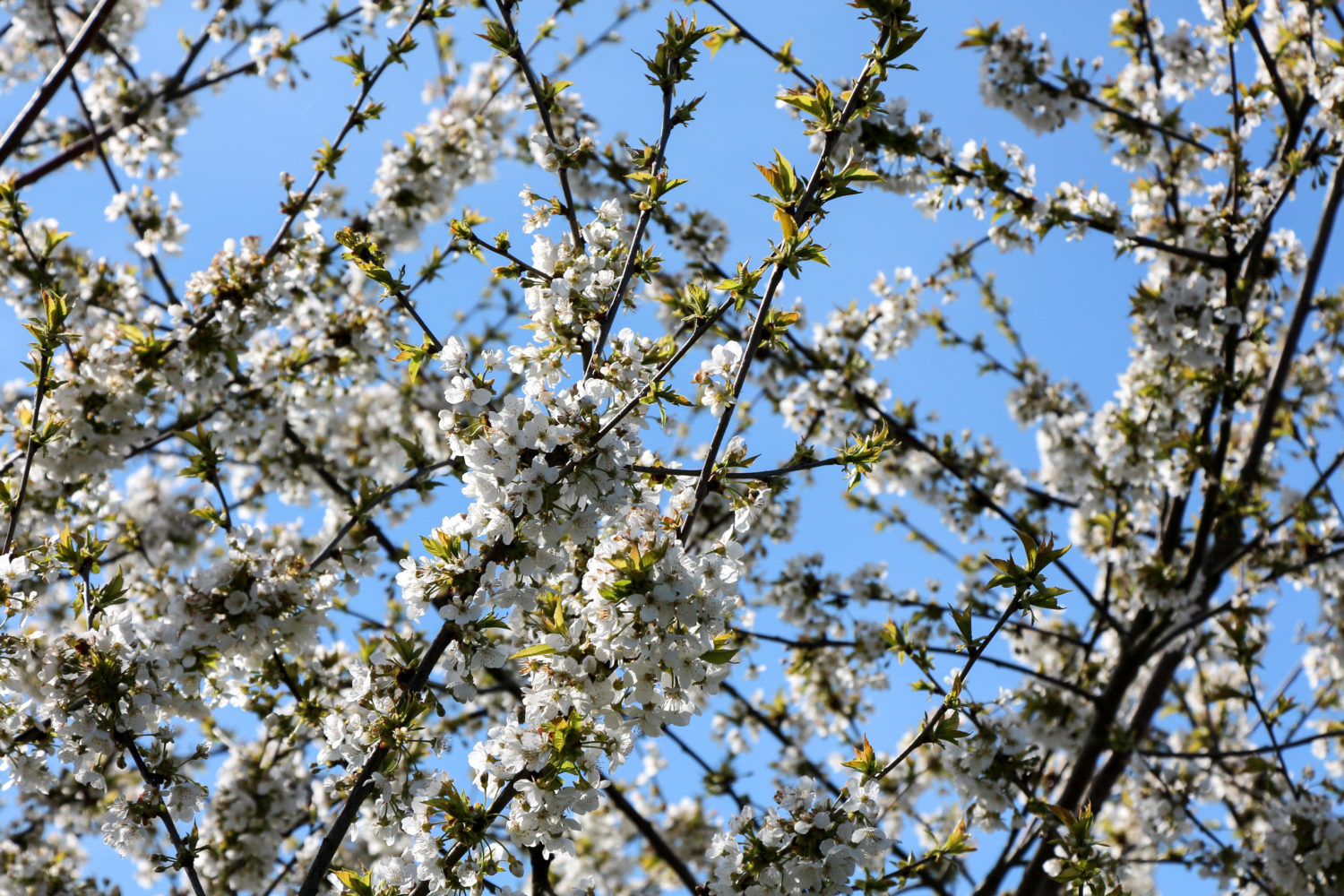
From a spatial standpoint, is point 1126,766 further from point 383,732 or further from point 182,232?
point 182,232

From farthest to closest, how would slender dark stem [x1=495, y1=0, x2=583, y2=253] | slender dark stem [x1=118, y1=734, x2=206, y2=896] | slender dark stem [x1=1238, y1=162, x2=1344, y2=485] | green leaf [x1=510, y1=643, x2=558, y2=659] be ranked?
slender dark stem [x1=1238, y1=162, x2=1344, y2=485] < slender dark stem [x1=495, y1=0, x2=583, y2=253] < slender dark stem [x1=118, y1=734, x2=206, y2=896] < green leaf [x1=510, y1=643, x2=558, y2=659]

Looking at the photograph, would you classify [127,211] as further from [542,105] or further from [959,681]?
[959,681]

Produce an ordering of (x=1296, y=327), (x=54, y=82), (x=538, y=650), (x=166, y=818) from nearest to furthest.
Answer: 1. (x=538, y=650)
2. (x=166, y=818)
3. (x=54, y=82)
4. (x=1296, y=327)

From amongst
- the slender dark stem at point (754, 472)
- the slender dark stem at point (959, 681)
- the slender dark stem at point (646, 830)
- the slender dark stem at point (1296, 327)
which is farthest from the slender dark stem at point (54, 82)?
the slender dark stem at point (1296, 327)

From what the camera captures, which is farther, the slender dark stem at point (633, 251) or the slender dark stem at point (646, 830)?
the slender dark stem at point (646, 830)

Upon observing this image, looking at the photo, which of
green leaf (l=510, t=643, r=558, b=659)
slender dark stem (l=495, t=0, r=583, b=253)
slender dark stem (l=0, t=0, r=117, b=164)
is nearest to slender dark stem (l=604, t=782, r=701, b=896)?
green leaf (l=510, t=643, r=558, b=659)

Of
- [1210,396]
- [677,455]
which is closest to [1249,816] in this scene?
[1210,396]

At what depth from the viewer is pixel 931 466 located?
299 inches

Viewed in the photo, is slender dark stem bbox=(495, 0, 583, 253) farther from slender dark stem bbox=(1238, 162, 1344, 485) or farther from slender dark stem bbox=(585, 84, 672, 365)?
slender dark stem bbox=(1238, 162, 1344, 485)

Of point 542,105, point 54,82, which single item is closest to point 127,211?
point 54,82

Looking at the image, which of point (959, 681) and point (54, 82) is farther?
point (54, 82)

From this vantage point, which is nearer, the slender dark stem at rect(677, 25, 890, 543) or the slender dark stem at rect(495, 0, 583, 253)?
the slender dark stem at rect(677, 25, 890, 543)

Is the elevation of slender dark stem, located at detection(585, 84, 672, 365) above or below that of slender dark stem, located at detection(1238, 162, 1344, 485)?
below

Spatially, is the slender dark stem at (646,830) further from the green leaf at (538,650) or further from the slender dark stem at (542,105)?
the slender dark stem at (542,105)
